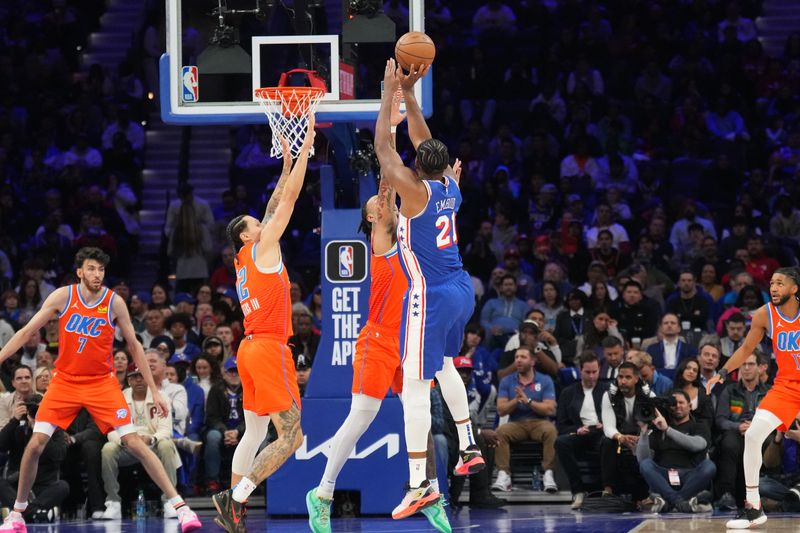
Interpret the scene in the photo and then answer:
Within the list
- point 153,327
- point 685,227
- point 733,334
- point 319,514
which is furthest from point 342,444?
point 685,227

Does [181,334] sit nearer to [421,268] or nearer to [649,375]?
[649,375]

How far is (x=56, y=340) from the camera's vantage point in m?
16.0

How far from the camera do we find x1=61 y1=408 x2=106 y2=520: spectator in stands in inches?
539

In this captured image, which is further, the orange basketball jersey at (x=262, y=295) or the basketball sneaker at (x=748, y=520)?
the basketball sneaker at (x=748, y=520)

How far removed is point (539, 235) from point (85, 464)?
23.5 ft

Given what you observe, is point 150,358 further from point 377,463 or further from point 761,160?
point 761,160

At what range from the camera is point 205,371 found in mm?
14820

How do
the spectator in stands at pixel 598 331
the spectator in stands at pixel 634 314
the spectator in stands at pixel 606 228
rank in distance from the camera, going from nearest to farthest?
the spectator in stands at pixel 598 331 → the spectator in stands at pixel 634 314 → the spectator in stands at pixel 606 228

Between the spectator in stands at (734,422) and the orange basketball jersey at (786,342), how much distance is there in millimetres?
1786

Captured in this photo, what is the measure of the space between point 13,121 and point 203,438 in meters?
9.71

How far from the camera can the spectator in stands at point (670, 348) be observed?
48.4 ft

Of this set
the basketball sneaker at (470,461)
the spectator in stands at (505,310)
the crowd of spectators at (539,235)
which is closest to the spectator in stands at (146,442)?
the crowd of spectators at (539,235)

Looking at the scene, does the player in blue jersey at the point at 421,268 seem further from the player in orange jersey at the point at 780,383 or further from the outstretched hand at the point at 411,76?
the player in orange jersey at the point at 780,383

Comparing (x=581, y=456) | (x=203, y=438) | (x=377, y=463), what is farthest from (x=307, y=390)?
(x=581, y=456)
